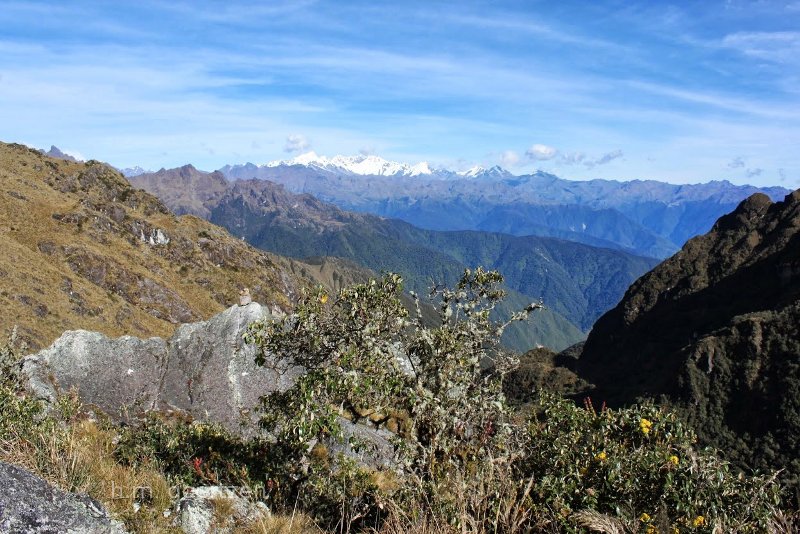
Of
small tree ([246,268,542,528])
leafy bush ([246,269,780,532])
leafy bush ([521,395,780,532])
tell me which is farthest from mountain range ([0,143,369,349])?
leafy bush ([521,395,780,532])

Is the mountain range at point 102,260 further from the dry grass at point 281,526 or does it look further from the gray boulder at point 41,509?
the gray boulder at point 41,509

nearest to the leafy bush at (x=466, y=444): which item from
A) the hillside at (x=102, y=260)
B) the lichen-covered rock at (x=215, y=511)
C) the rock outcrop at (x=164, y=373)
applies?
the lichen-covered rock at (x=215, y=511)

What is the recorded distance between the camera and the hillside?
82.2m

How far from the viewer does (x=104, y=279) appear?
100938mm

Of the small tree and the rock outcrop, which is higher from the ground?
the small tree

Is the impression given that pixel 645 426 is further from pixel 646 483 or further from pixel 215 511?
pixel 215 511

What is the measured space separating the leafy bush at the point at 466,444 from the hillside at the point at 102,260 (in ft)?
215

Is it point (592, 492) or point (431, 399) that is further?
point (431, 399)

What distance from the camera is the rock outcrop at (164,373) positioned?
23.4m

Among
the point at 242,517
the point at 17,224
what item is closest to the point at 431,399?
the point at 242,517

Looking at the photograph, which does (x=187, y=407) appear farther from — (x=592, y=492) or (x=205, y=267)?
(x=205, y=267)

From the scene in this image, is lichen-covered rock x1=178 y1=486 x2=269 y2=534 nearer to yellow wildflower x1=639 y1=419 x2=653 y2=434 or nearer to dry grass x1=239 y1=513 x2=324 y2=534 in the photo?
dry grass x1=239 y1=513 x2=324 y2=534

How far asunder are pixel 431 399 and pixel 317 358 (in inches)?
105

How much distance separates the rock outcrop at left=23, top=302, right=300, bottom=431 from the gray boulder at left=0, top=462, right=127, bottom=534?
1598cm
